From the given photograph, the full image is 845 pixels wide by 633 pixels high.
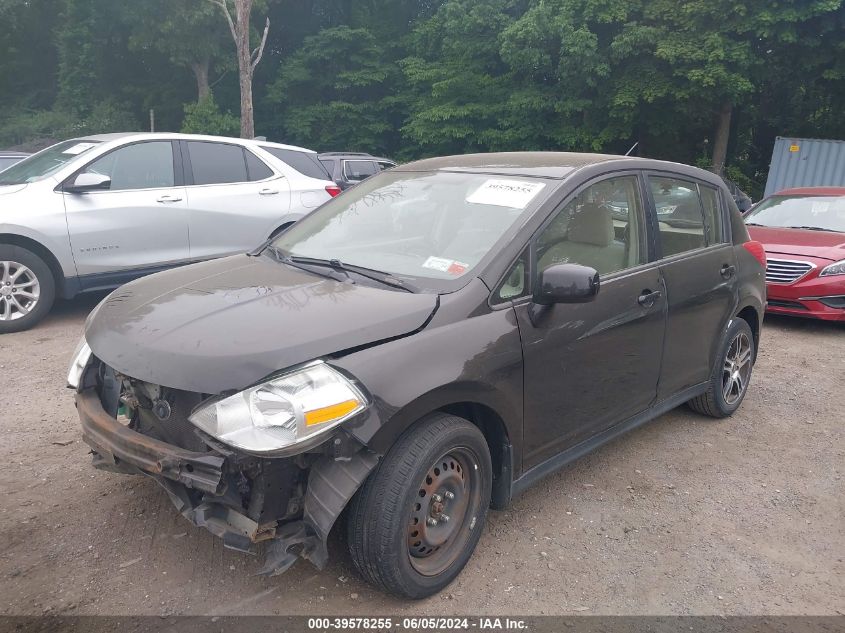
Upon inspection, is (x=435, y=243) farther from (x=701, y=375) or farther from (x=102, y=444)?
(x=701, y=375)

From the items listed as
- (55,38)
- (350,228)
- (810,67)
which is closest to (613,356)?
(350,228)

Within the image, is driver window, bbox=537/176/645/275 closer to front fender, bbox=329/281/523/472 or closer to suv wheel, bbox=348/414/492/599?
front fender, bbox=329/281/523/472

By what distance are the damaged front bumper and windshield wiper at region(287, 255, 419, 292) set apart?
2.72 ft

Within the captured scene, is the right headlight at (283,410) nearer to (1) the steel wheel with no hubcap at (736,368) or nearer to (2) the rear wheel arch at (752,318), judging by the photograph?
(1) the steel wheel with no hubcap at (736,368)

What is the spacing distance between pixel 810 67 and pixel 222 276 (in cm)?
2098

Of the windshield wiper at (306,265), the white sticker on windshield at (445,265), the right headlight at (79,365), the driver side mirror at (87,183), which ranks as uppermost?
the white sticker on windshield at (445,265)

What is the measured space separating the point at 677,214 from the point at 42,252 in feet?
17.8

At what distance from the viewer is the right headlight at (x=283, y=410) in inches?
95.7

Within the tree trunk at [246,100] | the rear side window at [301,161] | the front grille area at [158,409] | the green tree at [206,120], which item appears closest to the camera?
the front grille area at [158,409]

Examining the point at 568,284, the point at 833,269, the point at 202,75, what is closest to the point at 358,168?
the point at 833,269

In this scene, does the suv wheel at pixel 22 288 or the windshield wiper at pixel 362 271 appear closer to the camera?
the windshield wiper at pixel 362 271

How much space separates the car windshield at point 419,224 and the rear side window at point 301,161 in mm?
4212

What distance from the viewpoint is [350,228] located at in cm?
382

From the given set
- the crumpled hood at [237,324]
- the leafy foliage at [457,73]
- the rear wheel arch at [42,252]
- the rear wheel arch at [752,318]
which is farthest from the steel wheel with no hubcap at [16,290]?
the leafy foliage at [457,73]
